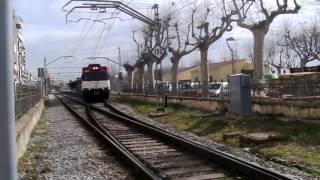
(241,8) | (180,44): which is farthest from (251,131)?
(180,44)

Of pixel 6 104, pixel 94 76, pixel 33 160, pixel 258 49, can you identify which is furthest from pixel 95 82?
pixel 6 104

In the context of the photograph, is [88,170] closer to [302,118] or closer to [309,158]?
[309,158]

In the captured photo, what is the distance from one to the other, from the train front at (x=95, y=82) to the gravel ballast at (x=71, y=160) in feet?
106

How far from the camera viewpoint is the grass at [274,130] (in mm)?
11242

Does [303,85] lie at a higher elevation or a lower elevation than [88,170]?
higher

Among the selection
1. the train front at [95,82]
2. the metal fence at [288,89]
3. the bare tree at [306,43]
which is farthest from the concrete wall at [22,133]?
the bare tree at [306,43]

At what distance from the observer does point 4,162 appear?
10.3 feet

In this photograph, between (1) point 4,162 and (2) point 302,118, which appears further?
(2) point 302,118

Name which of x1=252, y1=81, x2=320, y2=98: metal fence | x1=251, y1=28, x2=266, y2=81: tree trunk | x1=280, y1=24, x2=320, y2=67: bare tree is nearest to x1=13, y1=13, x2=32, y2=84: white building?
x1=252, y1=81, x2=320, y2=98: metal fence

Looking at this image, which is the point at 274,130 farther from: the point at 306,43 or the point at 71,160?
the point at 306,43

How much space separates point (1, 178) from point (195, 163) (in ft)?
26.2

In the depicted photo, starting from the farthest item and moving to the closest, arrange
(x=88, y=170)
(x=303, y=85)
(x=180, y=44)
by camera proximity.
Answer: (x=180, y=44)
(x=303, y=85)
(x=88, y=170)

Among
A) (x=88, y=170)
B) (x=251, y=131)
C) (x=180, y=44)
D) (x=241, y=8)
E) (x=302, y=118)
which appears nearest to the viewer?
(x=88, y=170)

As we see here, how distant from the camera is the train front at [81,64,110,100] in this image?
5081cm
